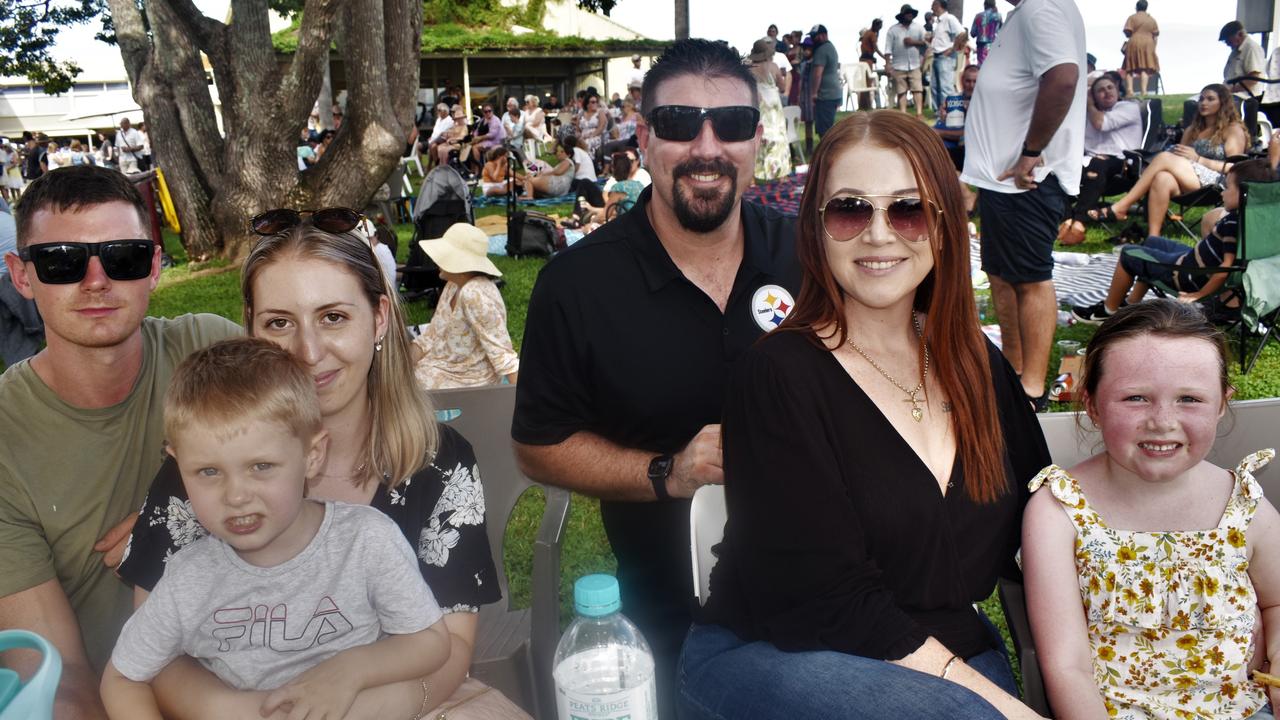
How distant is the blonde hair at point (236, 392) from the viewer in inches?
69.2

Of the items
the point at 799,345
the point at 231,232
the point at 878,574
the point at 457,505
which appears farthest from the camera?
the point at 231,232

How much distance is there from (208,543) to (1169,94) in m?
26.3

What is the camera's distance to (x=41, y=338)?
6.21 meters

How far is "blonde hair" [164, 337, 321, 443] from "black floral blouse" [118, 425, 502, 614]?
0.33 metres

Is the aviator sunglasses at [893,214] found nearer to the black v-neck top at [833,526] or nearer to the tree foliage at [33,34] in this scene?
the black v-neck top at [833,526]

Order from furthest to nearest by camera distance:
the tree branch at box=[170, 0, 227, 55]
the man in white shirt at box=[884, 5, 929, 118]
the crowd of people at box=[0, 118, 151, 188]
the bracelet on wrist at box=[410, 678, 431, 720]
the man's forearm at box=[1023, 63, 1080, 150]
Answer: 1. the crowd of people at box=[0, 118, 151, 188]
2. the man in white shirt at box=[884, 5, 929, 118]
3. the tree branch at box=[170, 0, 227, 55]
4. the man's forearm at box=[1023, 63, 1080, 150]
5. the bracelet on wrist at box=[410, 678, 431, 720]

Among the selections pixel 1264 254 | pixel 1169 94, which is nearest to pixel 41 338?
pixel 1264 254

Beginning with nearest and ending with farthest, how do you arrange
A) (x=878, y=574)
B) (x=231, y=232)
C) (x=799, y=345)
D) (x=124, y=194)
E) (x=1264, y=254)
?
(x=878, y=574), (x=799, y=345), (x=124, y=194), (x=1264, y=254), (x=231, y=232)

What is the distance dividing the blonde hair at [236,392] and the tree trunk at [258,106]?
964 cm

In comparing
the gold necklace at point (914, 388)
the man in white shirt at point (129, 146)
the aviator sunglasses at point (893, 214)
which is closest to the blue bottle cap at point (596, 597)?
the gold necklace at point (914, 388)

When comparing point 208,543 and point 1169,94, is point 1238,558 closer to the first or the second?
point 208,543

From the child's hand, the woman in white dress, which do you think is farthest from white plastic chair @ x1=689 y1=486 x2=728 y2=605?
the woman in white dress

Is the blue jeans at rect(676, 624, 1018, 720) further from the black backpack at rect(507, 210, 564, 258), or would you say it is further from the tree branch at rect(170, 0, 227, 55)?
the tree branch at rect(170, 0, 227, 55)

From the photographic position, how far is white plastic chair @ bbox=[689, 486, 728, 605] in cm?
220
